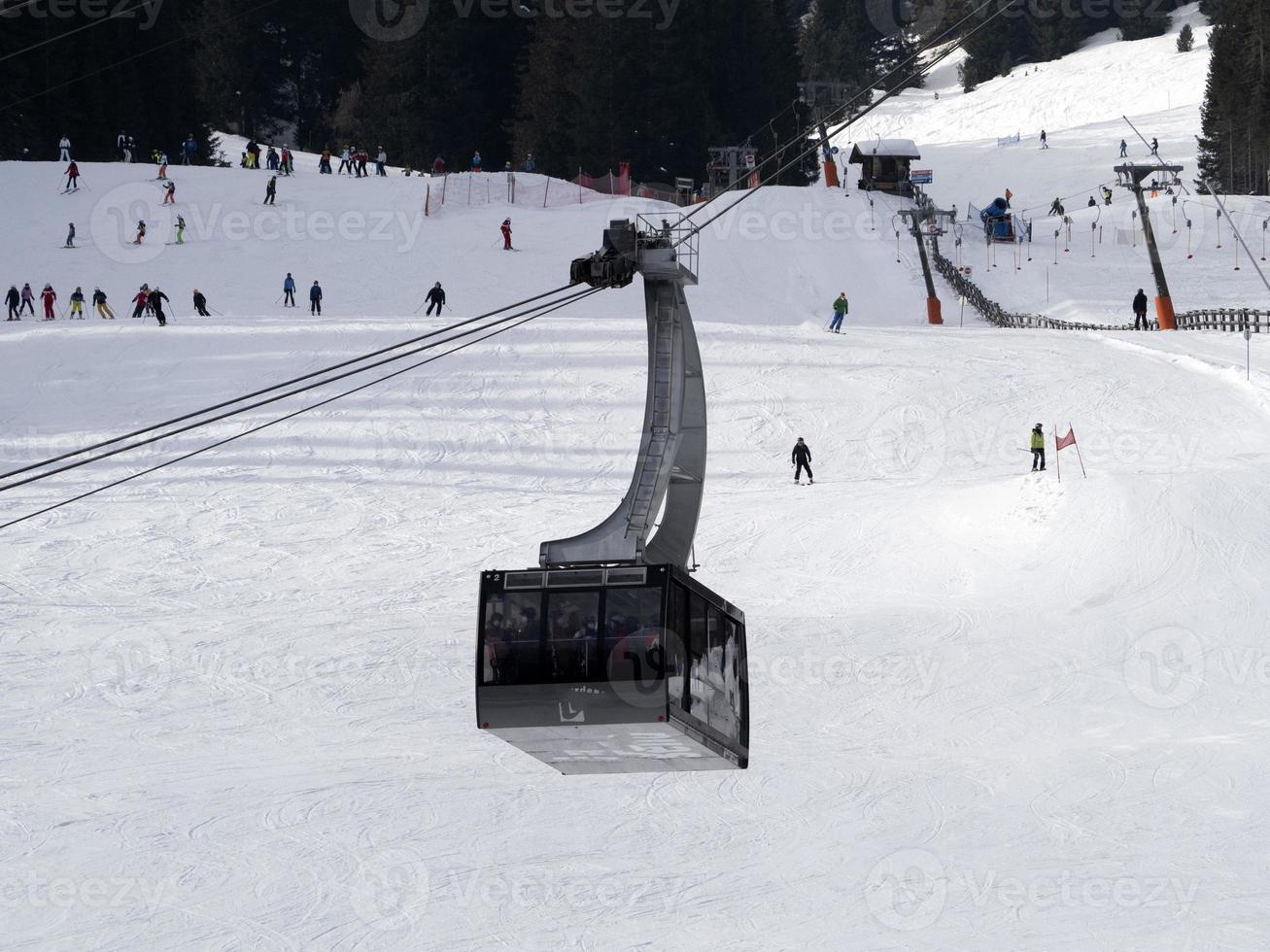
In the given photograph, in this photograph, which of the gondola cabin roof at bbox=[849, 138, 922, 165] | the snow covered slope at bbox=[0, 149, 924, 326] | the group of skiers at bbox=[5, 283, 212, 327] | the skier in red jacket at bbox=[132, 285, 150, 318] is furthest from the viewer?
the gondola cabin roof at bbox=[849, 138, 922, 165]

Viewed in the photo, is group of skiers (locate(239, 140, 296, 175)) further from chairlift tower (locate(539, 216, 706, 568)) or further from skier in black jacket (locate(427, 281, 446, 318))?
chairlift tower (locate(539, 216, 706, 568))

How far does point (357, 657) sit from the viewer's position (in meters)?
21.2

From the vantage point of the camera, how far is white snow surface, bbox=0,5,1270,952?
50.5ft

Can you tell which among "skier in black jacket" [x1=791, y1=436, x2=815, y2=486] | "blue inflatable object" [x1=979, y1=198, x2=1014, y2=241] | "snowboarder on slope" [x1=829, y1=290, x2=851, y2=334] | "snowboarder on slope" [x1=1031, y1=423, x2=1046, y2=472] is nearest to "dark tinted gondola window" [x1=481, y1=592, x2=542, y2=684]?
"snowboarder on slope" [x1=1031, y1=423, x2=1046, y2=472]

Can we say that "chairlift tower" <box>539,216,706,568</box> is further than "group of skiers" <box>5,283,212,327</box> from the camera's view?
No

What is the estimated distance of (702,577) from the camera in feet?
80.9

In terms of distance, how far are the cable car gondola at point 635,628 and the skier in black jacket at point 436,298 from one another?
24787 mm

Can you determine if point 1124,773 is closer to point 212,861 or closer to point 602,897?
point 602,897

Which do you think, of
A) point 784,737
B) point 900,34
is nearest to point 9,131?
point 784,737

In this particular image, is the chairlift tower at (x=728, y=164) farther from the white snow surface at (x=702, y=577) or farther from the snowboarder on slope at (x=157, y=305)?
the snowboarder on slope at (x=157, y=305)

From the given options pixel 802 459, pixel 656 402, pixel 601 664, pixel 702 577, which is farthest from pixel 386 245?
pixel 601 664

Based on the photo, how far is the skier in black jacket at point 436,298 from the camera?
39625 millimetres

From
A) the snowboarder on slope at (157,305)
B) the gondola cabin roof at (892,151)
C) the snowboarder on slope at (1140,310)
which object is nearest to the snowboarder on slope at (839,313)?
the snowboarder on slope at (1140,310)

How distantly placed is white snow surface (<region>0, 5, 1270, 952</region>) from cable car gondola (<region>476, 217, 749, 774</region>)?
1872 mm
